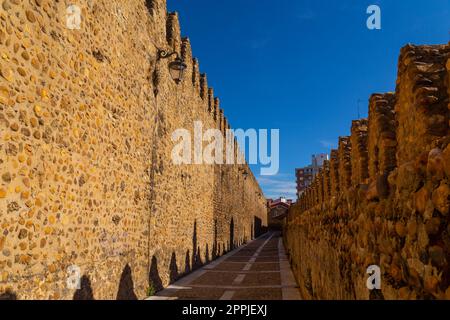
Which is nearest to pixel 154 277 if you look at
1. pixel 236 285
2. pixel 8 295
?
pixel 236 285

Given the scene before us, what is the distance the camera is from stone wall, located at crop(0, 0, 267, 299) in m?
4.25

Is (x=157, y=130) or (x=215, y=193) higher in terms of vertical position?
(x=157, y=130)

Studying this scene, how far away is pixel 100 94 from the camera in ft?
21.5

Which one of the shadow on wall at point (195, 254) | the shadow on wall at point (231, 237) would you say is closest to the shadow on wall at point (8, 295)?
the shadow on wall at point (195, 254)

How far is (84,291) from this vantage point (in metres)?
5.90

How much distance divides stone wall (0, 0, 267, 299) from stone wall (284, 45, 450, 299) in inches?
141

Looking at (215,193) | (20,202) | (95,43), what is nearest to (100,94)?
(95,43)

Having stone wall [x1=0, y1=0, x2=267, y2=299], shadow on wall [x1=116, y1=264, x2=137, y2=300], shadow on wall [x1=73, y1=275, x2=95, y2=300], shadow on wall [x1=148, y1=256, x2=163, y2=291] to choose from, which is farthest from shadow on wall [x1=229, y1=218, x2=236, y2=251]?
shadow on wall [x1=73, y1=275, x2=95, y2=300]

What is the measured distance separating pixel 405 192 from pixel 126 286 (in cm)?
682

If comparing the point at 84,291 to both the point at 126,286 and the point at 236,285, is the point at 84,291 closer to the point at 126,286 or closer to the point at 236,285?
the point at 126,286

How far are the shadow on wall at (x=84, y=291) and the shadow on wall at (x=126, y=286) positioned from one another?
46.6 inches

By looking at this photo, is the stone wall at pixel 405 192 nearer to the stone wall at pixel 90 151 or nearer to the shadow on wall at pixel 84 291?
the stone wall at pixel 90 151
